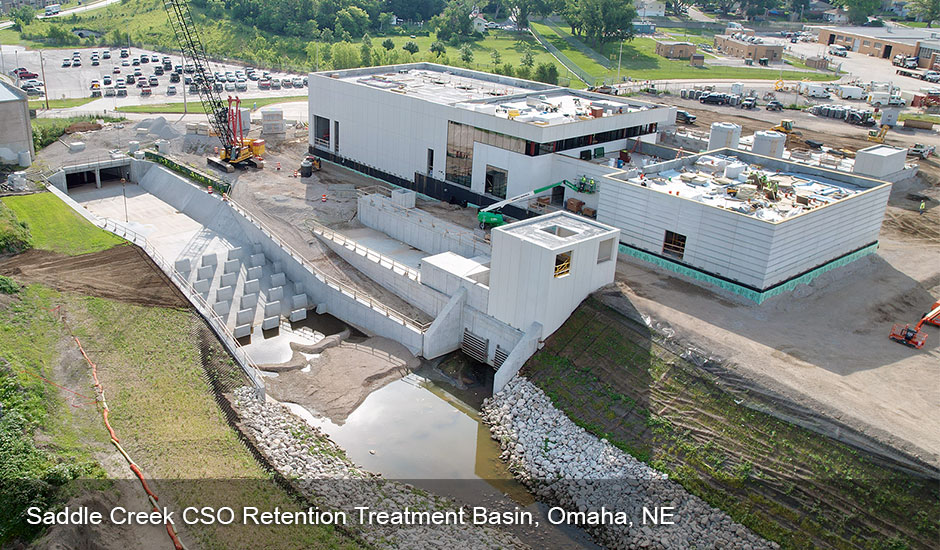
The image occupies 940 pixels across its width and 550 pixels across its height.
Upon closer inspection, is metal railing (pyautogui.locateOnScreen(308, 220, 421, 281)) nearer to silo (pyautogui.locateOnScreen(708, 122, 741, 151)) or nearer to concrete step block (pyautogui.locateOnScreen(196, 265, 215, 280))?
concrete step block (pyautogui.locateOnScreen(196, 265, 215, 280))

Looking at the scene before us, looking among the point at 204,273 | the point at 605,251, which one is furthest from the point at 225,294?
the point at 605,251

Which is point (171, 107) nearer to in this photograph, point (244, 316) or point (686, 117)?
point (244, 316)

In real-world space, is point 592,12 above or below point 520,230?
above

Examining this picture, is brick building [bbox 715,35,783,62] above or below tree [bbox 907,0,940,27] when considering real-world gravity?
below

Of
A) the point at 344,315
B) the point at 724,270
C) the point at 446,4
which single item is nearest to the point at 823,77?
the point at 446,4

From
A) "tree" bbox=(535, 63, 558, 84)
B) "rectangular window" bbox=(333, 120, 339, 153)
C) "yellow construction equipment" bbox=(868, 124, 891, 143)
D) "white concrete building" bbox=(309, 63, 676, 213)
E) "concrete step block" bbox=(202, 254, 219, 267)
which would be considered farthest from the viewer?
"tree" bbox=(535, 63, 558, 84)

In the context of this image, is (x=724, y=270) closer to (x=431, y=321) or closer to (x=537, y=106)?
(x=431, y=321)

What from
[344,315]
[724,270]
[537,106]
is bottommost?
[344,315]

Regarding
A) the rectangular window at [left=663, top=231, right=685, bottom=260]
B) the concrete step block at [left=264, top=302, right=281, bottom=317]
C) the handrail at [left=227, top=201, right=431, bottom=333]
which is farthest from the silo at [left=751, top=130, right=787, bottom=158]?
the concrete step block at [left=264, top=302, right=281, bottom=317]
